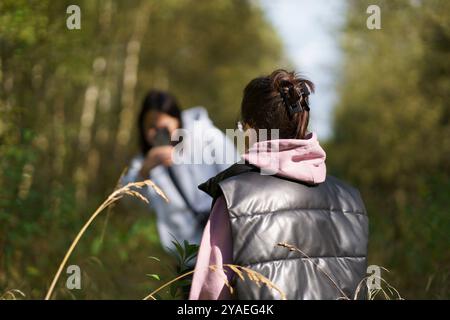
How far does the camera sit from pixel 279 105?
85.4 inches

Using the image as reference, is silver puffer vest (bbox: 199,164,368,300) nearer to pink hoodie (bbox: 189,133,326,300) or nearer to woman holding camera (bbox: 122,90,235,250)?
pink hoodie (bbox: 189,133,326,300)

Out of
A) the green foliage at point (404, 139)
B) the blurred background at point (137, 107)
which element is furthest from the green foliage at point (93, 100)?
the green foliage at point (404, 139)

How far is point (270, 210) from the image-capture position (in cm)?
204

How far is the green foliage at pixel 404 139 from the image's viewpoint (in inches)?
183

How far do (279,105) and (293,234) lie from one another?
0.45 metres

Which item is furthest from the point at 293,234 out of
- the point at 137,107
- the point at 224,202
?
the point at 137,107

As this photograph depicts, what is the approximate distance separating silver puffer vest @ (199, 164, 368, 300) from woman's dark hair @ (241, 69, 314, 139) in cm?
18

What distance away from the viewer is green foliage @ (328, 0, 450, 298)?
4.66 meters

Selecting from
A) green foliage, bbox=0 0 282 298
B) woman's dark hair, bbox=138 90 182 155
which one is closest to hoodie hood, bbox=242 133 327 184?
green foliage, bbox=0 0 282 298

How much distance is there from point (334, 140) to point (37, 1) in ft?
64.8

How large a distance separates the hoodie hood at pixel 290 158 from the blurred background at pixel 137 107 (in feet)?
2.88

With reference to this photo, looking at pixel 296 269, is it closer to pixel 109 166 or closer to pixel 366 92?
pixel 109 166

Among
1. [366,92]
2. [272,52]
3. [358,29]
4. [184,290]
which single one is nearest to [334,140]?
[272,52]

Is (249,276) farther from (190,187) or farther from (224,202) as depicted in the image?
(190,187)
